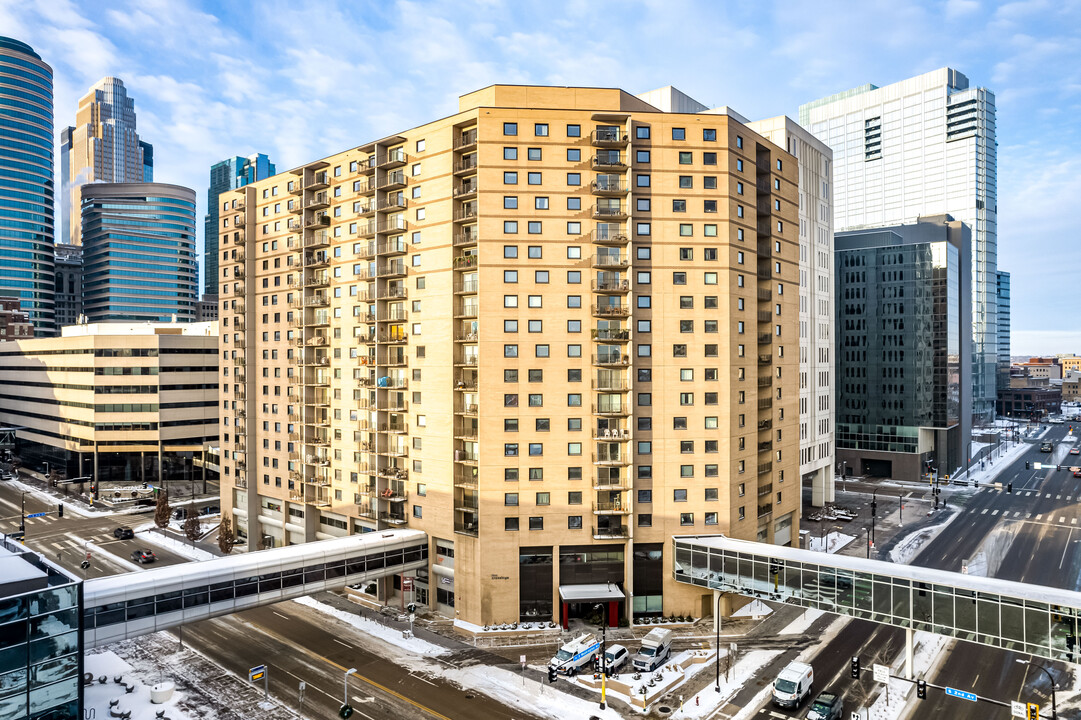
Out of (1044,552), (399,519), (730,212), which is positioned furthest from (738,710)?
(1044,552)

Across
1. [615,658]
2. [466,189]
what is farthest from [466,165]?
[615,658]

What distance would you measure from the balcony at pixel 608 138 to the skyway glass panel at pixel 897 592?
1391 inches

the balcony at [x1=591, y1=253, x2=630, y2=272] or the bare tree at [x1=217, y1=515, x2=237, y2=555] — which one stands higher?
the balcony at [x1=591, y1=253, x2=630, y2=272]

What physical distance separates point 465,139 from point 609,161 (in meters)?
13.5

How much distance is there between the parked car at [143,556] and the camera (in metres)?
75.9

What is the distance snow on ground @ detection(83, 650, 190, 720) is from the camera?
4084 centimetres

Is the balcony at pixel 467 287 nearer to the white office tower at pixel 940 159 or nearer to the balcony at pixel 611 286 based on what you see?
the balcony at pixel 611 286

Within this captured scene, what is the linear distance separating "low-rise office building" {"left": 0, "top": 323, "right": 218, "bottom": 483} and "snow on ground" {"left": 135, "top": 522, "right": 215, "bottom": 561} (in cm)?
3019

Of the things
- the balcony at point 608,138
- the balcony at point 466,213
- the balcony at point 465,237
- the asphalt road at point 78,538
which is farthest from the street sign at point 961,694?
the asphalt road at point 78,538

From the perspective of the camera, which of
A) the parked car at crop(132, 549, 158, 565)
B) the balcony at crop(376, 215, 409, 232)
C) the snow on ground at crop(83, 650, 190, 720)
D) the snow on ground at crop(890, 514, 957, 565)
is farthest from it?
the parked car at crop(132, 549, 158, 565)

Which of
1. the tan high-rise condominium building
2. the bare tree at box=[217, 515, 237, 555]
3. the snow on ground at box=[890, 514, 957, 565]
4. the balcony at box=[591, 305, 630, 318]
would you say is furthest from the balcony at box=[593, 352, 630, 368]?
the bare tree at box=[217, 515, 237, 555]

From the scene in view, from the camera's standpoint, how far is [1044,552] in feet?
250

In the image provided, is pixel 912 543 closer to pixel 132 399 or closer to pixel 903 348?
pixel 903 348

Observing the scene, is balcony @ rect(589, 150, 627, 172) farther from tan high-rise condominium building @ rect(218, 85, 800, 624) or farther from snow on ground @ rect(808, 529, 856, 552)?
snow on ground @ rect(808, 529, 856, 552)
